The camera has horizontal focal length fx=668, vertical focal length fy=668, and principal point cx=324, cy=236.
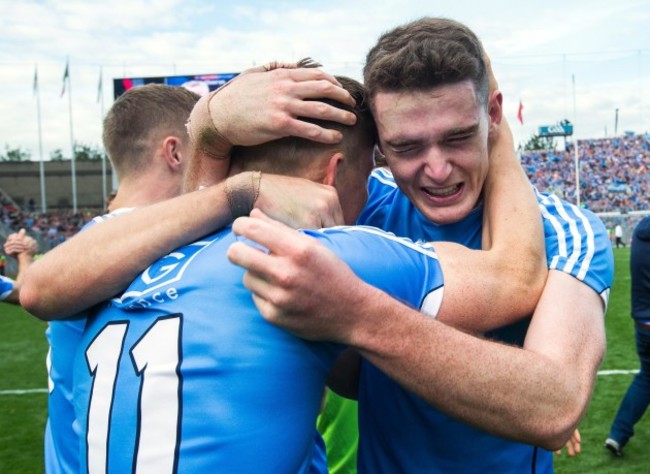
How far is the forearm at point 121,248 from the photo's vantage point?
1.64m

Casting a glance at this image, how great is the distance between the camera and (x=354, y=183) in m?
1.96

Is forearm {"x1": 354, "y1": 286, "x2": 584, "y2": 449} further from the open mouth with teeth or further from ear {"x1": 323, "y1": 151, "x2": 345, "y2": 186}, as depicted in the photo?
the open mouth with teeth

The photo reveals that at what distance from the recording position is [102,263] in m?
1.66

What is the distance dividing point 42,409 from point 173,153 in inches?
224

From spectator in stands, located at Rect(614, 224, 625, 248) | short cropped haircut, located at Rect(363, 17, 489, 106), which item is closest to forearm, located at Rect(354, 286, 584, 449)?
short cropped haircut, located at Rect(363, 17, 489, 106)

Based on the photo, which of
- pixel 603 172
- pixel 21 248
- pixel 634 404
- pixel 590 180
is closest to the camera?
pixel 634 404

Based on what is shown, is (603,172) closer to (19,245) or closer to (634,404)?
(634,404)

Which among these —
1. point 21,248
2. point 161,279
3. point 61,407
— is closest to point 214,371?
point 161,279

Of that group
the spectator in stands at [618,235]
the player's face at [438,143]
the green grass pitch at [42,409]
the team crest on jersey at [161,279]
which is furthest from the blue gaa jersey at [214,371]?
the spectator in stands at [618,235]

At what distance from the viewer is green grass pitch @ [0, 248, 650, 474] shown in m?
5.68

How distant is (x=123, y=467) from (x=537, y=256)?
1.19 metres

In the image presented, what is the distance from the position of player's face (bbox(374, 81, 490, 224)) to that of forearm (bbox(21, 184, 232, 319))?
61 centimetres

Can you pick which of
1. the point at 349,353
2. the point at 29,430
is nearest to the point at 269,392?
the point at 349,353

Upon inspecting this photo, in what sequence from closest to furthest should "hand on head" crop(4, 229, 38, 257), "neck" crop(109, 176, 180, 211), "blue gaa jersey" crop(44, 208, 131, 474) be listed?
"blue gaa jersey" crop(44, 208, 131, 474) → "neck" crop(109, 176, 180, 211) → "hand on head" crop(4, 229, 38, 257)
